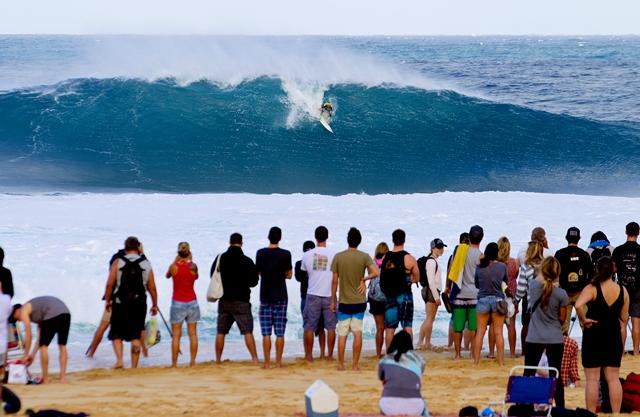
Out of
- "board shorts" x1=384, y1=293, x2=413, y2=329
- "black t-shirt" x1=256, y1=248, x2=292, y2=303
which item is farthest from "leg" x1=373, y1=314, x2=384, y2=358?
"black t-shirt" x1=256, y1=248, x2=292, y2=303

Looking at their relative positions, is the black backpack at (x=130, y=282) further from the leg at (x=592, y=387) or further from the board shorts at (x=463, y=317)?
the leg at (x=592, y=387)

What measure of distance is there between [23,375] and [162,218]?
26.4 ft

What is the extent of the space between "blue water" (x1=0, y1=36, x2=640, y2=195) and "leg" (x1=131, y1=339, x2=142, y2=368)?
15.3 m

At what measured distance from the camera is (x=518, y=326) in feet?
38.2

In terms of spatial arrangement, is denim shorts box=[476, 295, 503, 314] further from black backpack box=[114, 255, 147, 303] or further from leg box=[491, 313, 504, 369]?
black backpack box=[114, 255, 147, 303]

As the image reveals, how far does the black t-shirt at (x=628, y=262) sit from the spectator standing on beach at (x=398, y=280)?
6.03 feet

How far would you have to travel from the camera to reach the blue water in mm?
26000

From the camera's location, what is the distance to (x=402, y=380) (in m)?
6.53

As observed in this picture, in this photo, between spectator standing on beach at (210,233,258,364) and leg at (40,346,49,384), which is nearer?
leg at (40,346,49,384)

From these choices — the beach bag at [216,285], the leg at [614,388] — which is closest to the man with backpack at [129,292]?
the beach bag at [216,285]

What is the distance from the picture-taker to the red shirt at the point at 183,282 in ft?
30.2

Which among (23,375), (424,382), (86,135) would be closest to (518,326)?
(424,382)

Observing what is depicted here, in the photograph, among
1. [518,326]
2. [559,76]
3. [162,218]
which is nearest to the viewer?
[518,326]

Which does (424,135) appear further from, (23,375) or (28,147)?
(23,375)
